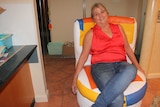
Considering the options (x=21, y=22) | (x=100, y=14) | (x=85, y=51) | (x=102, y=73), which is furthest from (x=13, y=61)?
(x=100, y=14)

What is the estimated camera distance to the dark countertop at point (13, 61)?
986 mm

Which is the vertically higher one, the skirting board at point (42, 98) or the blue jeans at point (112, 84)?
the blue jeans at point (112, 84)

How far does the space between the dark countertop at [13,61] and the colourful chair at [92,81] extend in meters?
0.49

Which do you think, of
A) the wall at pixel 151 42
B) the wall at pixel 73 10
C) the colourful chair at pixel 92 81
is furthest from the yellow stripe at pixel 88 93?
the wall at pixel 73 10

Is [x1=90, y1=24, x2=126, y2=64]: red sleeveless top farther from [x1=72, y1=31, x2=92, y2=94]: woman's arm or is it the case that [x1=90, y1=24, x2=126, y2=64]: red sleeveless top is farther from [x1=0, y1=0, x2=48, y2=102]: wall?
[x1=0, y1=0, x2=48, y2=102]: wall

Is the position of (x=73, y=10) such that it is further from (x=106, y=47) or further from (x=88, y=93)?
(x=88, y=93)

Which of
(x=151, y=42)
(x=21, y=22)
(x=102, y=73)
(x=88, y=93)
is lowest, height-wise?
(x=88, y=93)

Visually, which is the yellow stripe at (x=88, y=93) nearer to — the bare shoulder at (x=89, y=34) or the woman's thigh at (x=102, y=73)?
the woman's thigh at (x=102, y=73)

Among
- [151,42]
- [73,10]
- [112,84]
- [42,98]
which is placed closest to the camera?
[112,84]

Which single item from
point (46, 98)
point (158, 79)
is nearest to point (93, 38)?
point (46, 98)

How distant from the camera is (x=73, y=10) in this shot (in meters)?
3.01

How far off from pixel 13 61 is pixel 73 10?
80.8 inches

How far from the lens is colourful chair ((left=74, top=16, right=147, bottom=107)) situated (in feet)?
3.74

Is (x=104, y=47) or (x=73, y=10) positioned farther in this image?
(x=73, y=10)
